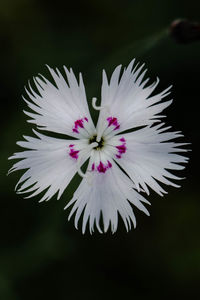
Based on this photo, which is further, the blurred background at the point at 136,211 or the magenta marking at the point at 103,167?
the blurred background at the point at 136,211

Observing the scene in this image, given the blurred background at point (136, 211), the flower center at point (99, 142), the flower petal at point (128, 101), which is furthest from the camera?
the blurred background at point (136, 211)

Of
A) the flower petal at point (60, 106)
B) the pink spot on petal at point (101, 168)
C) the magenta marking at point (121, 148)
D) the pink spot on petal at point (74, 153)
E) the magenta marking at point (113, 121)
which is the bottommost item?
the pink spot on petal at point (101, 168)

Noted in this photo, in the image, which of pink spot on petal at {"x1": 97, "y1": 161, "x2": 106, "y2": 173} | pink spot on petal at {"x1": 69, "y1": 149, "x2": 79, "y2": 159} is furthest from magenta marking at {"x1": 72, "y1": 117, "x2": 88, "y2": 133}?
pink spot on petal at {"x1": 97, "y1": 161, "x2": 106, "y2": 173}

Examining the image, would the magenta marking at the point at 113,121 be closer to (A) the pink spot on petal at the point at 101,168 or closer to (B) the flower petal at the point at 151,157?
(B) the flower petal at the point at 151,157

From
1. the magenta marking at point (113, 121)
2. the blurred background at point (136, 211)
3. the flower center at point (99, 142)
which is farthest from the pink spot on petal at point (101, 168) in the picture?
the blurred background at point (136, 211)

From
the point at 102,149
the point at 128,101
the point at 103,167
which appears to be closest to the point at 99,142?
the point at 102,149

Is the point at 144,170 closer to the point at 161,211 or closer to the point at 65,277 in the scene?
the point at 161,211

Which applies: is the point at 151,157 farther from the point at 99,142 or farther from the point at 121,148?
the point at 99,142

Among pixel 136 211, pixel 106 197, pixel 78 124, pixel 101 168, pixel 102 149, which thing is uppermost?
pixel 136 211

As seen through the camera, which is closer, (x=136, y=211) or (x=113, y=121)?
(x=113, y=121)
